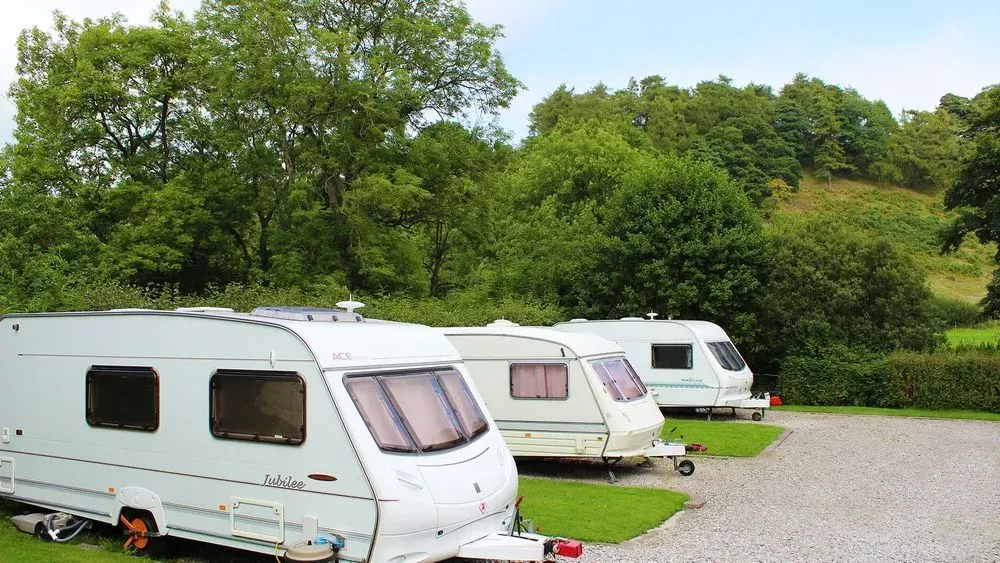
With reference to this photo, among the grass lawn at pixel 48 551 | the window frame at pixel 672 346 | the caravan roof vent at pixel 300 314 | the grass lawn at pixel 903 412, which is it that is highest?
the caravan roof vent at pixel 300 314

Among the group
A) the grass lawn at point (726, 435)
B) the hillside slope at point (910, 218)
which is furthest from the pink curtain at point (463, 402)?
the hillside slope at point (910, 218)

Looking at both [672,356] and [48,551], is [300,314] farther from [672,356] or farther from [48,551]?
[672,356]

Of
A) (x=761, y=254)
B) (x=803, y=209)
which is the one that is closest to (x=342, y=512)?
(x=761, y=254)

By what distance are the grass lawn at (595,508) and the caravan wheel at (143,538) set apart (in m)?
4.19

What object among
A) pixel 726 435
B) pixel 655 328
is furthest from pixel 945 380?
pixel 726 435

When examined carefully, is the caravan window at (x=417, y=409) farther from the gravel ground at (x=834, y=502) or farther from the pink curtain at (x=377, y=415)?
the gravel ground at (x=834, y=502)

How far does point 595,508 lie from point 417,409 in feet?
14.3

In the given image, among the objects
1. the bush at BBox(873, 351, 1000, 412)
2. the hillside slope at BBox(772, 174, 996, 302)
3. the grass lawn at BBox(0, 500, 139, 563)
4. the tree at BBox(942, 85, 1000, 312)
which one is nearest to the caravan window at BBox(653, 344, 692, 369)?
the bush at BBox(873, 351, 1000, 412)

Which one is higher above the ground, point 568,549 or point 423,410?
point 423,410

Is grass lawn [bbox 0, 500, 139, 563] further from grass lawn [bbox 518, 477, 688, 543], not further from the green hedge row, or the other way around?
the green hedge row

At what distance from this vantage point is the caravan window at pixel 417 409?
725cm

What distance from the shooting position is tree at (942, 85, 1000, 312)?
2888cm

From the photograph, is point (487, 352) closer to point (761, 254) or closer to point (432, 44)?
point (761, 254)

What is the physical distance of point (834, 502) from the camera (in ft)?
39.0
